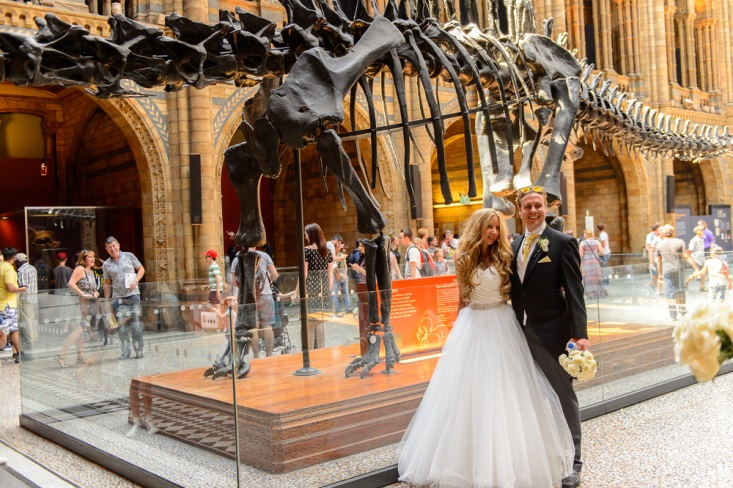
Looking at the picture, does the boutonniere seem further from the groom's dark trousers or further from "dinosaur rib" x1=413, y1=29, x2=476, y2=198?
"dinosaur rib" x1=413, y1=29, x2=476, y2=198

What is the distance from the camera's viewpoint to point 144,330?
534 cm

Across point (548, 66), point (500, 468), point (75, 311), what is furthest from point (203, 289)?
point (500, 468)

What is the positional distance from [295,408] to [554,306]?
1.70 meters

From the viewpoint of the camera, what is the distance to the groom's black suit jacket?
3879 millimetres

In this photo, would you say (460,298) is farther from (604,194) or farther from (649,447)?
(604,194)

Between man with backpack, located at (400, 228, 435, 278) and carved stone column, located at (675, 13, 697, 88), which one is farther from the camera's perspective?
carved stone column, located at (675, 13, 697, 88)

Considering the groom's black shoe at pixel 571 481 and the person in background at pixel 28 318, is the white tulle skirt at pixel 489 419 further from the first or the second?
the person in background at pixel 28 318

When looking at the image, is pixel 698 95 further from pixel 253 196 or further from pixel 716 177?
pixel 253 196

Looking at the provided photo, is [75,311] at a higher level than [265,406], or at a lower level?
higher

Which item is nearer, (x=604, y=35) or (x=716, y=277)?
(x=716, y=277)

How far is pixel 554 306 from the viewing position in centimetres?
394

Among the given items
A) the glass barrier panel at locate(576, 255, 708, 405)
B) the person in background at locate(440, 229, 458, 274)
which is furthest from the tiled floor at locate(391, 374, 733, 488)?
the person in background at locate(440, 229, 458, 274)

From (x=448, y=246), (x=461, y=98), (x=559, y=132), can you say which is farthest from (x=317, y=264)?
(x=461, y=98)

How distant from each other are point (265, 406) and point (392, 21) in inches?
131
